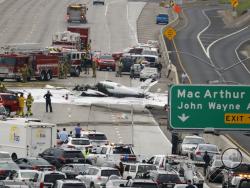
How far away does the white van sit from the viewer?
56531mm

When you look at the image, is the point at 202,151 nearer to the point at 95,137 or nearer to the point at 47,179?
the point at 95,137

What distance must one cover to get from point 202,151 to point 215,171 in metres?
6.00

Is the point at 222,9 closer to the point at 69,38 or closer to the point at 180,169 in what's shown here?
the point at 69,38

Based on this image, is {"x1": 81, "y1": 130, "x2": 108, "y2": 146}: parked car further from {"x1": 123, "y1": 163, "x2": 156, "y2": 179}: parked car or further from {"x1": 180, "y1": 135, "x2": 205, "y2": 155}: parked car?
{"x1": 123, "y1": 163, "x2": 156, "y2": 179}: parked car

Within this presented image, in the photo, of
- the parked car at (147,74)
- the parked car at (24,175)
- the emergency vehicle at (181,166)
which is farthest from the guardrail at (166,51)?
the parked car at (24,175)

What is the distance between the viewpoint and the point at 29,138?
56438 millimetres

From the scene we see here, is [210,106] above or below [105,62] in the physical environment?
below

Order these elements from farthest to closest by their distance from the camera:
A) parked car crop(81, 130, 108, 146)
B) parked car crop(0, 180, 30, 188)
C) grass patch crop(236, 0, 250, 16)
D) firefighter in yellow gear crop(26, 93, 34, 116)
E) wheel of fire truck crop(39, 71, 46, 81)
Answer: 1. grass patch crop(236, 0, 250, 16)
2. wheel of fire truck crop(39, 71, 46, 81)
3. firefighter in yellow gear crop(26, 93, 34, 116)
4. parked car crop(81, 130, 108, 146)
5. parked car crop(0, 180, 30, 188)

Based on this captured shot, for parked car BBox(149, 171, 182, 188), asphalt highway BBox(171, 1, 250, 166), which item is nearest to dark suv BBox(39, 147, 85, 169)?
parked car BBox(149, 171, 182, 188)

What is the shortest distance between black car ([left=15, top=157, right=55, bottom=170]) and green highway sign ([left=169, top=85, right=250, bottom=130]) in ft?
44.4

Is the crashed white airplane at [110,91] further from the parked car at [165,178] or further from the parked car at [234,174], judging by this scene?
the parked car at [165,178]

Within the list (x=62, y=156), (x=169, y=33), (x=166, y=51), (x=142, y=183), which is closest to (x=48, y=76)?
(x=166, y=51)

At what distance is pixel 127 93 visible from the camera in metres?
84.4

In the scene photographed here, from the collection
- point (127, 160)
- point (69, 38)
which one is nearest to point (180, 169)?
point (127, 160)
